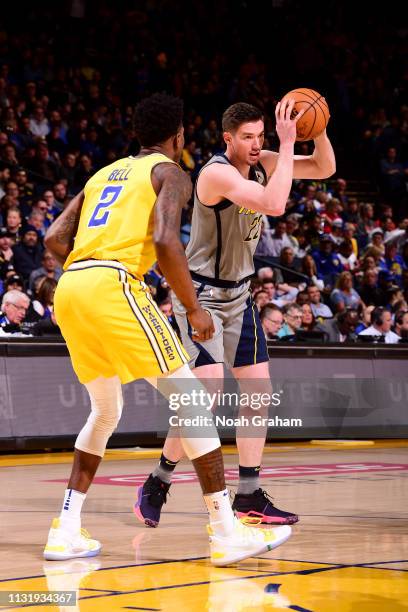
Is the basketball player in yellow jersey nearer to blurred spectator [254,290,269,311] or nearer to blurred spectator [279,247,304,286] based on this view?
blurred spectator [254,290,269,311]

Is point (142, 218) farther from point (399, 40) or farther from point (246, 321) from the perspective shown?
point (399, 40)

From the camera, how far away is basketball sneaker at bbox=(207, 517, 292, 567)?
5.12m

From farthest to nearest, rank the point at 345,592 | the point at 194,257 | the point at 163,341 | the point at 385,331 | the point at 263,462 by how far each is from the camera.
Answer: the point at 385,331 → the point at 263,462 → the point at 194,257 → the point at 163,341 → the point at 345,592

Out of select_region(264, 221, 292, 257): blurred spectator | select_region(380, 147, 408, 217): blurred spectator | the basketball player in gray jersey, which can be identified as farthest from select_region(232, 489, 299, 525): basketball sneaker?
select_region(380, 147, 408, 217): blurred spectator

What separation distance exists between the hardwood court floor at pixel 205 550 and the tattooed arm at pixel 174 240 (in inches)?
44.7

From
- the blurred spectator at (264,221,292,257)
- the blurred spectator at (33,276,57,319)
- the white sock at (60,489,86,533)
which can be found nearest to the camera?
the white sock at (60,489,86,533)

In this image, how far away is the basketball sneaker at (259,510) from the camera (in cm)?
637

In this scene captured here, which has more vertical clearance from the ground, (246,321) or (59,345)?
(246,321)

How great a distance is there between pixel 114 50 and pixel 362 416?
11.0m

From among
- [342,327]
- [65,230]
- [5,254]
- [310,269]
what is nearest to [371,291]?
[310,269]

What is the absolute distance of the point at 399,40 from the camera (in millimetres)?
27922

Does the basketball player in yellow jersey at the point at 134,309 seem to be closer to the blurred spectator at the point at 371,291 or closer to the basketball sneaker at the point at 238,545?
the basketball sneaker at the point at 238,545

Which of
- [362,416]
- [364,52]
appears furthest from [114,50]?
[362,416]

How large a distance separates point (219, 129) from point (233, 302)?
51.8 ft
